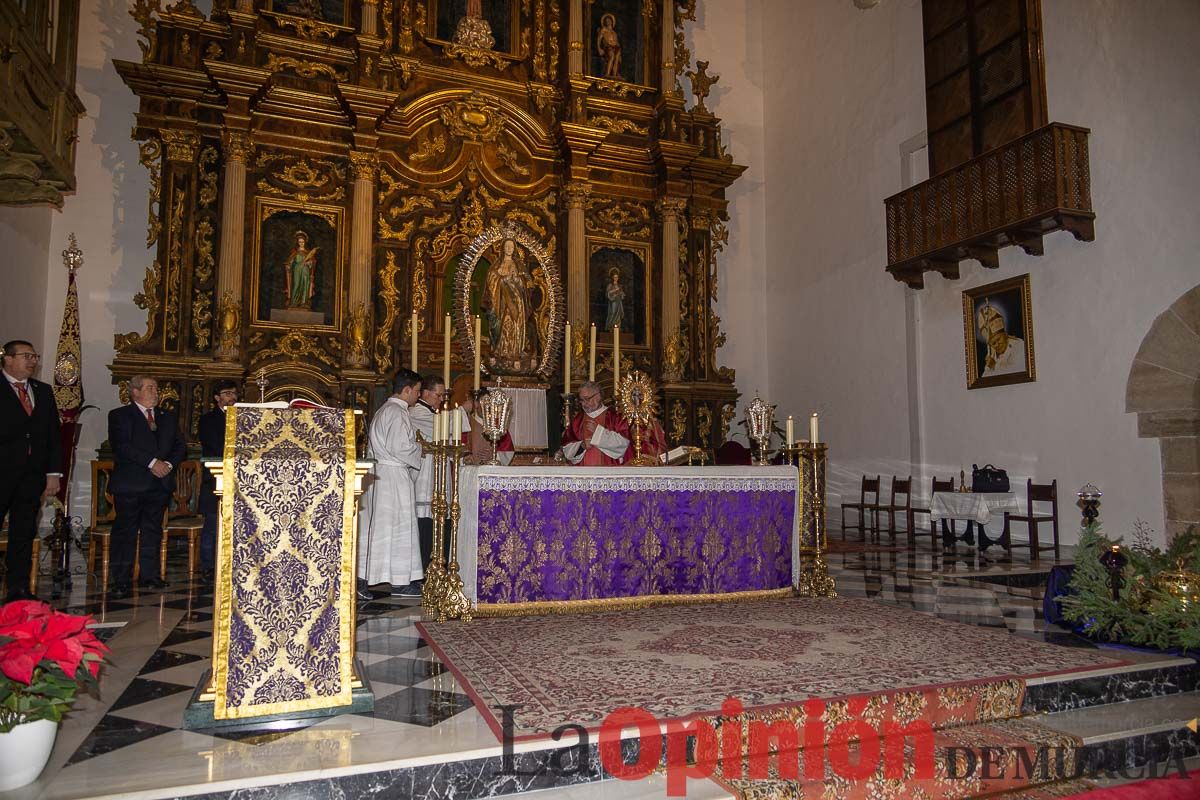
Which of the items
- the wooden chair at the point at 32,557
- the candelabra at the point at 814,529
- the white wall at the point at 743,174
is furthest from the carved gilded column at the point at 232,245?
the white wall at the point at 743,174

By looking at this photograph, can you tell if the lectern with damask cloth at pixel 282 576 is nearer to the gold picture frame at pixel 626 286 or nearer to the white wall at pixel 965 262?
the white wall at pixel 965 262

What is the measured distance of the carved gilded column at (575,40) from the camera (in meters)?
→ 11.9

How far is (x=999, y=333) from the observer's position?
952 centimetres

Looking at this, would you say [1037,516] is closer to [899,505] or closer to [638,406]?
[899,505]

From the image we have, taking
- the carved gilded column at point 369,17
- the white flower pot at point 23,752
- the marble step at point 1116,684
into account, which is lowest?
A: the marble step at point 1116,684

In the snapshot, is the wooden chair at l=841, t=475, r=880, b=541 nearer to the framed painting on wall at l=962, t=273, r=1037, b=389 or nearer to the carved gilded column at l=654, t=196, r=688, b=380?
the framed painting on wall at l=962, t=273, r=1037, b=389

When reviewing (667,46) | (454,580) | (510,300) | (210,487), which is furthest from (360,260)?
(454,580)

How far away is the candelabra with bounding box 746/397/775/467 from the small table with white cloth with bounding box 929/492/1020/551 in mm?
3724

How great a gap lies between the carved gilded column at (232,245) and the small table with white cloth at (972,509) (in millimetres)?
8710

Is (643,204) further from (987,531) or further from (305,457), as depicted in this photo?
(305,457)

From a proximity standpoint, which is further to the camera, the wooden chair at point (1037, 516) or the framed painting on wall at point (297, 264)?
the framed painting on wall at point (297, 264)

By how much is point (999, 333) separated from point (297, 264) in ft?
29.3

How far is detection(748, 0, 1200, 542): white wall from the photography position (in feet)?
26.1

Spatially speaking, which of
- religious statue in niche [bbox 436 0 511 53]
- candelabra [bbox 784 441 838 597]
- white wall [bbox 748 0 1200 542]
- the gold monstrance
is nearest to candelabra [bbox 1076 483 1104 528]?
candelabra [bbox 784 441 838 597]
